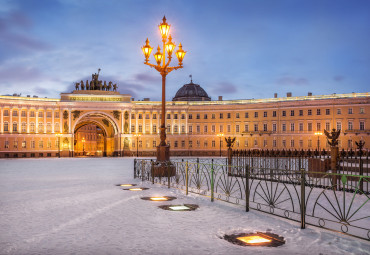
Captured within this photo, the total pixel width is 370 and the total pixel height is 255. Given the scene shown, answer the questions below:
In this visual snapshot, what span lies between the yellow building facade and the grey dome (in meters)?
10.2

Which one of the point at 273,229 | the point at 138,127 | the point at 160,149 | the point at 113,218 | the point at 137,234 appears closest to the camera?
the point at 137,234

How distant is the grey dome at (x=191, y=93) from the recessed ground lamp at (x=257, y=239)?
81469 millimetres

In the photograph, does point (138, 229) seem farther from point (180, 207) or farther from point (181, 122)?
point (181, 122)

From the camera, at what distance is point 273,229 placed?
24.4 feet

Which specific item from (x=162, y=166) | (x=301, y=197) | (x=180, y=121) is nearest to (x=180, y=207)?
(x=301, y=197)

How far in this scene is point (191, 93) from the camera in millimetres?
89188

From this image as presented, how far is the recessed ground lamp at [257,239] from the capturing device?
20.8ft

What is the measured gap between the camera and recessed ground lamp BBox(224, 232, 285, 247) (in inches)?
250

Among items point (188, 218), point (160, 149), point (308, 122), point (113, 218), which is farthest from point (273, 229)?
point (308, 122)

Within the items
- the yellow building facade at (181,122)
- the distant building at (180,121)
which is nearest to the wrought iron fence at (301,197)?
the yellow building facade at (181,122)

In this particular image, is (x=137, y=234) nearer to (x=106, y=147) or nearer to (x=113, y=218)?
(x=113, y=218)

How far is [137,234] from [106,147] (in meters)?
77.4

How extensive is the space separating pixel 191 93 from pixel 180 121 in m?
13.4

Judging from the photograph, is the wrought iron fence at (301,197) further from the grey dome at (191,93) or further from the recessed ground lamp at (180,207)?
the grey dome at (191,93)
